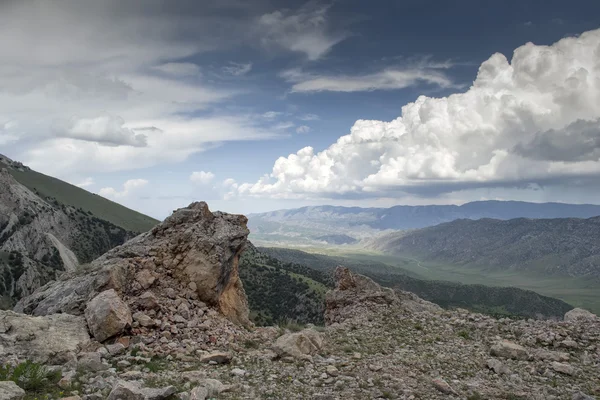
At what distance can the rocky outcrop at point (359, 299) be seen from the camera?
25719 millimetres

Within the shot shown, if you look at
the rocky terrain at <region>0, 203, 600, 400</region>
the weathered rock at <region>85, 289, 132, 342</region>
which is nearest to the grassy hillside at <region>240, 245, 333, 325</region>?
the rocky terrain at <region>0, 203, 600, 400</region>

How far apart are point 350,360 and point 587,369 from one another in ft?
31.1

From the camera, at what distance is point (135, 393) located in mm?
10617

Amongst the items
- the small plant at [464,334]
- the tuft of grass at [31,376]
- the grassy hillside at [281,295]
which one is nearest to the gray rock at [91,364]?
the tuft of grass at [31,376]

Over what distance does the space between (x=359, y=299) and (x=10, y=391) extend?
20.5 metres

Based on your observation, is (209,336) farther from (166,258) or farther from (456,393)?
(456,393)

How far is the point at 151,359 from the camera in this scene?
50.0 feet

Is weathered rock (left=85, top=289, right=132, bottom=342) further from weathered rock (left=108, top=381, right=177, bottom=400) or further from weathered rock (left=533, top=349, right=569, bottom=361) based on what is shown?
weathered rock (left=533, top=349, right=569, bottom=361)

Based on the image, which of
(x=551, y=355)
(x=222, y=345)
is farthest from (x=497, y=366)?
(x=222, y=345)

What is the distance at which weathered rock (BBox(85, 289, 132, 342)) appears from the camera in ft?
53.4

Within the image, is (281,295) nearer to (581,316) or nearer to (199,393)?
(581,316)

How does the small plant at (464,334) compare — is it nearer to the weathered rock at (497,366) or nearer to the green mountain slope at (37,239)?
the weathered rock at (497,366)

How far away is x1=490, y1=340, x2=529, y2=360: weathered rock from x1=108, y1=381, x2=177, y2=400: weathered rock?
13.8 meters

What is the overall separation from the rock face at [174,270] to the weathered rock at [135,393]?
8099 mm
